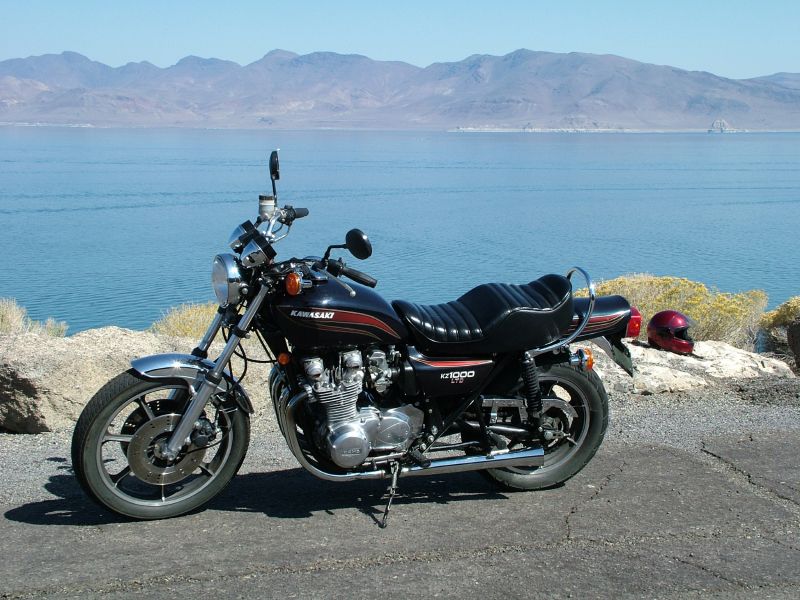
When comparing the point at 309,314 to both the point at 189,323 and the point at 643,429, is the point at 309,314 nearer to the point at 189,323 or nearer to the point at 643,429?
the point at 643,429

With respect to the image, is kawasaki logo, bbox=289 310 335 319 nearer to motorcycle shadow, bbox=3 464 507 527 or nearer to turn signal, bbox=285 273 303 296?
turn signal, bbox=285 273 303 296

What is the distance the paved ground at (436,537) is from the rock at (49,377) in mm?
637

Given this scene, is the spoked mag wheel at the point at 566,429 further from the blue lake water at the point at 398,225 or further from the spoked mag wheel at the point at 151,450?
the blue lake water at the point at 398,225

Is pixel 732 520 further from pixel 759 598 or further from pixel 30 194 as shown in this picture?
pixel 30 194

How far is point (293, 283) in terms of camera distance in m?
4.93

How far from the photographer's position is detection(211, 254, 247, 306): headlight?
4.95m

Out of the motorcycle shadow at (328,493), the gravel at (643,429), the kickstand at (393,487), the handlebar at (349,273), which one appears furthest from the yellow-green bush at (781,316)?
the handlebar at (349,273)

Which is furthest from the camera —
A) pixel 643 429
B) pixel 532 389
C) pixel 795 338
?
pixel 795 338

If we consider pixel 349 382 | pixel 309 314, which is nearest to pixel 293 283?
pixel 309 314

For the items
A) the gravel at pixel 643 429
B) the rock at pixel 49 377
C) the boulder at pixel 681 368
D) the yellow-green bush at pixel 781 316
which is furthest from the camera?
the yellow-green bush at pixel 781 316

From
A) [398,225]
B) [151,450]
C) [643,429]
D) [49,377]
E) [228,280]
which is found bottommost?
[398,225]

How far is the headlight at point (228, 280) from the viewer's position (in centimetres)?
495

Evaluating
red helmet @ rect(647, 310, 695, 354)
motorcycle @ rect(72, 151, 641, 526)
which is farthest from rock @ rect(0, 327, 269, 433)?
red helmet @ rect(647, 310, 695, 354)

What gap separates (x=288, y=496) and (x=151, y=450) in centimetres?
91
